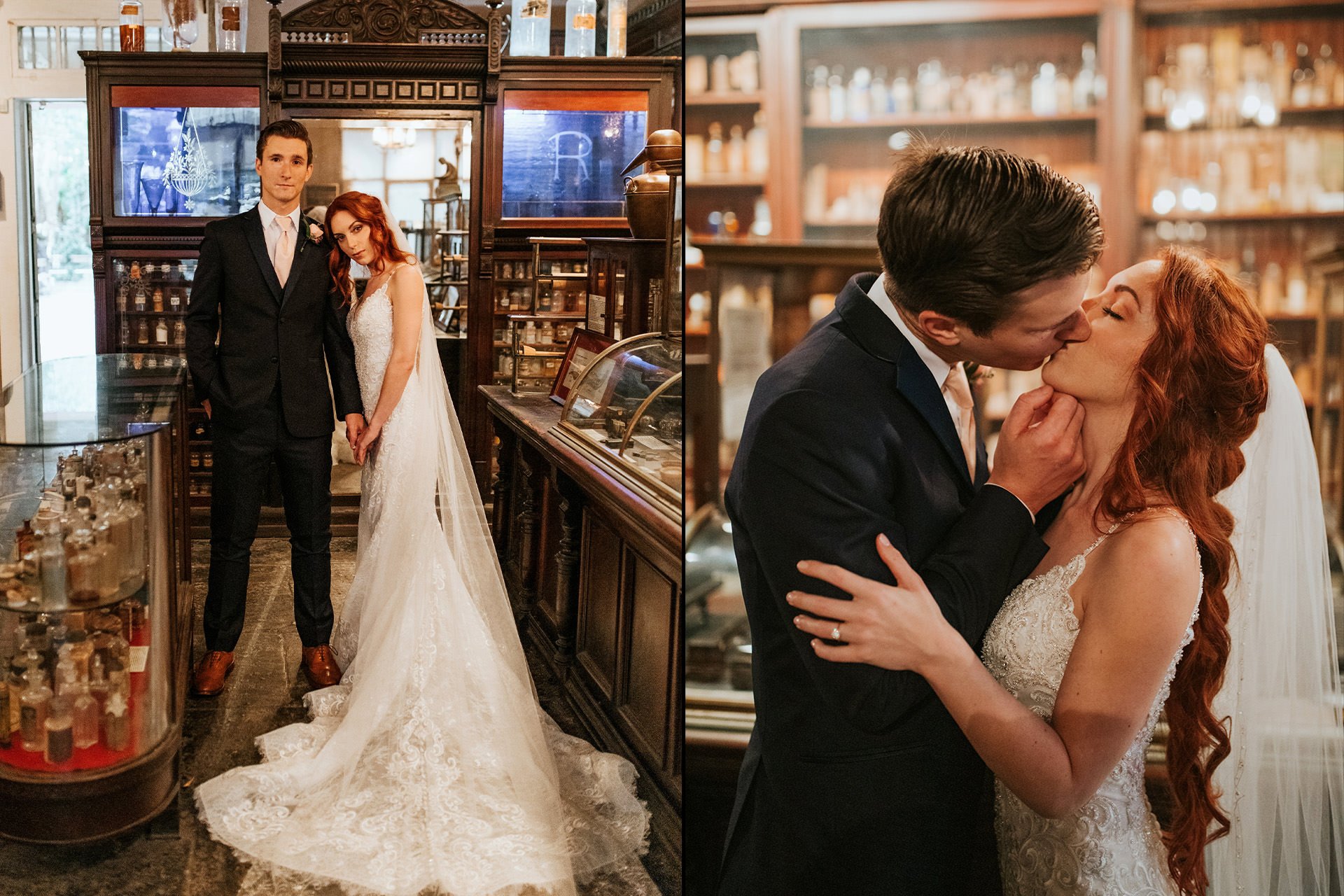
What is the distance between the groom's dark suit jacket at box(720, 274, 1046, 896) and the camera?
1303 mm

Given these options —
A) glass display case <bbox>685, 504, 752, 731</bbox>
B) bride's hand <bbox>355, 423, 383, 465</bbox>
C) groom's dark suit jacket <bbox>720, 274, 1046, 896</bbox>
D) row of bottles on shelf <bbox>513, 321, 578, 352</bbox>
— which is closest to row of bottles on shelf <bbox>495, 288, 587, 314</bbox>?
row of bottles on shelf <bbox>513, 321, 578, 352</bbox>

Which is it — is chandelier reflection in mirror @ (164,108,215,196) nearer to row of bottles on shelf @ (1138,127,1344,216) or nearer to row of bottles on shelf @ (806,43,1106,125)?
row of bottles on shelf @ (806,43,1106,125)

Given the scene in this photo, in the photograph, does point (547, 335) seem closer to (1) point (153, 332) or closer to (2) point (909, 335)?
(1) point (153, 332)

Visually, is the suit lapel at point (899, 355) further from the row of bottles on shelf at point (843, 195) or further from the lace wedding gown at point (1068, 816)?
the lace wedding gown at point (1068, 816)

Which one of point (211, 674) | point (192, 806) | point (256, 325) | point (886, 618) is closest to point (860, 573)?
point (886, 618)

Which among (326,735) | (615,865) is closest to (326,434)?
(326,735)

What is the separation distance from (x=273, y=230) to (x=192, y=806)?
5.45 ft

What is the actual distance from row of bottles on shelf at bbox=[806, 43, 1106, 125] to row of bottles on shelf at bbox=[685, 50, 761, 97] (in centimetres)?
7

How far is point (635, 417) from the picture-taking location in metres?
2.81

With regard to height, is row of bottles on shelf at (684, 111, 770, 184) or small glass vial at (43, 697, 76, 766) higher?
row of bottles on shelf at (684, 111, 770, 184)

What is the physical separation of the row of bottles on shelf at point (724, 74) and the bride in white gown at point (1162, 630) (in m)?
0.51

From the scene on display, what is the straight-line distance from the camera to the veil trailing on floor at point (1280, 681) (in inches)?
54.4

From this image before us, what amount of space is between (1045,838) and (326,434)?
266cm

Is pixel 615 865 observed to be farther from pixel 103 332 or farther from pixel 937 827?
pixel 103 332
